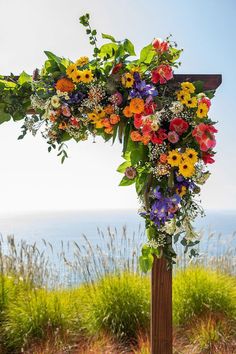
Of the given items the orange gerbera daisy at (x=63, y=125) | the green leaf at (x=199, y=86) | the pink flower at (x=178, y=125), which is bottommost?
the pink flower at (x=178, y=125)

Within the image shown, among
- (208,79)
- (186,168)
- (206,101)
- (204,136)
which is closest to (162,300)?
(186,168)

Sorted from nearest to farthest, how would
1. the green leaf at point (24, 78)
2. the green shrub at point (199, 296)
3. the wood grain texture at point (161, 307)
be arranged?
the green leaf at point (24, 78)
the wood grain texture at point (161, 307)
the green shrub at point (199, 296)

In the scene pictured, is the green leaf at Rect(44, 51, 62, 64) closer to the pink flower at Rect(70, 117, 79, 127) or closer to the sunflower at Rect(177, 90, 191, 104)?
the pink flower at Rect(70, 117, 79, 127)

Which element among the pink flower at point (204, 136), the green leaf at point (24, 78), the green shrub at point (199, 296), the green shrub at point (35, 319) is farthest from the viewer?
the green shrub at point (199, 296)

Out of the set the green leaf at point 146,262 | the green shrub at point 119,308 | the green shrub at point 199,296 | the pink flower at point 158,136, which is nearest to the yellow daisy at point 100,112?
the pink flower at point 158,136

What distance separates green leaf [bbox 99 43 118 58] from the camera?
1976 millimetres

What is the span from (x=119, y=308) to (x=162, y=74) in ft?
6.81

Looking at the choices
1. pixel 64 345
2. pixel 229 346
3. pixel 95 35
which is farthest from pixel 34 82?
pixel 229 346

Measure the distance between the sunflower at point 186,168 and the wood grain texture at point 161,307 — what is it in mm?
549

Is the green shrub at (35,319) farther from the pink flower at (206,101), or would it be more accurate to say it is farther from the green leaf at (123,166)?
the pink flower at (206,101)

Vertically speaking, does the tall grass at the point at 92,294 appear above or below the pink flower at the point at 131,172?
below

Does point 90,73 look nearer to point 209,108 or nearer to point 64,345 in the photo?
point 209,108

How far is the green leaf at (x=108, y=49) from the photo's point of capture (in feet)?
6.48

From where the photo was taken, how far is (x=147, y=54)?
78.7 inches
